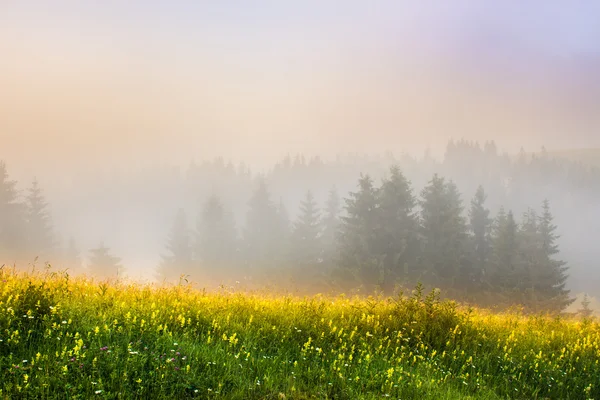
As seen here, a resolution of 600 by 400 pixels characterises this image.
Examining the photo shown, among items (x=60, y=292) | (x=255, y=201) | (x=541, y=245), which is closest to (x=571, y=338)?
(x=60, y=292)

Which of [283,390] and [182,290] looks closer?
[283,390]

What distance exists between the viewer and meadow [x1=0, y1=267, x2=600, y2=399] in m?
4.75

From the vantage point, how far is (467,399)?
557 cm

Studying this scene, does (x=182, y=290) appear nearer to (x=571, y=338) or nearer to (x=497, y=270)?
(x=571, y=338)

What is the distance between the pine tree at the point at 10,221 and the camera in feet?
213

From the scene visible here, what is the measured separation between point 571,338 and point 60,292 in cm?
1083

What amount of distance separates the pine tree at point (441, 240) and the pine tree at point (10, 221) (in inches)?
2301

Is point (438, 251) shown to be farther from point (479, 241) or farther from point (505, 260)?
point (479, 241)

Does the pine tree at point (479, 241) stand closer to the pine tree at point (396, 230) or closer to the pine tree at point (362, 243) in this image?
the pine tree at point (396, 230)

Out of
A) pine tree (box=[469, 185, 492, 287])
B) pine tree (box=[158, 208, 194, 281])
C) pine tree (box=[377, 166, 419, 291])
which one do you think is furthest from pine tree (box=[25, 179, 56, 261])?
pine tree (box=[469, 185, 492, 287])

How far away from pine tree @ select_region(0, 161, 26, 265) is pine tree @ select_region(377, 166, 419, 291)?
53.6 metres

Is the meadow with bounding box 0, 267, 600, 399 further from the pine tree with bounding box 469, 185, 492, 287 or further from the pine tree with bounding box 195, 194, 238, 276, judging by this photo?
the pine tree with bounding box 195, 194, 238, 276

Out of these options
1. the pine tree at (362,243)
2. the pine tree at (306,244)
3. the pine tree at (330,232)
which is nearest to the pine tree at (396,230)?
the pine tree at (362,243)

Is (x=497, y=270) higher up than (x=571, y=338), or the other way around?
(x=571, y=338)
